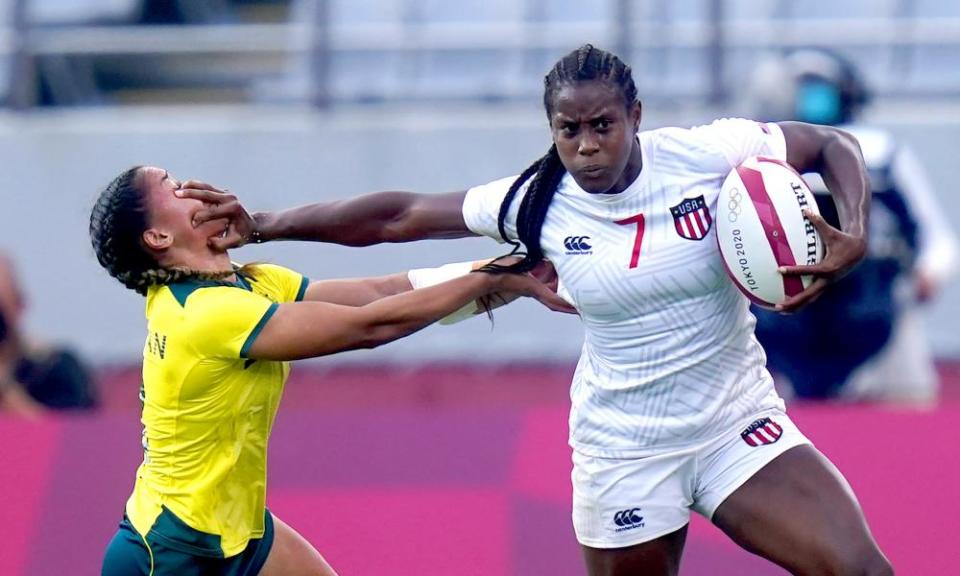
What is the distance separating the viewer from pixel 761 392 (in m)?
4.46

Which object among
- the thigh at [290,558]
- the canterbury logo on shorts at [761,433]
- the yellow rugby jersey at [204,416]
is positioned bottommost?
the thigh at [290,558]

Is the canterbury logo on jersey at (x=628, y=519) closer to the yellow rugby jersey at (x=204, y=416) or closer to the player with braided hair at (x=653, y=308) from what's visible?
the player with braided hair at (x=653, y=308)

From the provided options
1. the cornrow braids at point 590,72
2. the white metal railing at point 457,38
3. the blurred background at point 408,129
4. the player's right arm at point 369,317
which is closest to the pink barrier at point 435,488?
the blurred background at point 408,129

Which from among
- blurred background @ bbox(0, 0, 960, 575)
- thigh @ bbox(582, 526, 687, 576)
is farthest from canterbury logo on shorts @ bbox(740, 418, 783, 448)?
blurred background @ bbox(0, 0, 960, 575)

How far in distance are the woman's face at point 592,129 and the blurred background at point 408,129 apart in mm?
3347

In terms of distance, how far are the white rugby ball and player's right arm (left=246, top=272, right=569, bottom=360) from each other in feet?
1.61

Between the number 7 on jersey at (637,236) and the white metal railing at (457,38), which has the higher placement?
the number 7 on jersey at (637,236)

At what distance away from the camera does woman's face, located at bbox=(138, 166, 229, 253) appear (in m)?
4.07

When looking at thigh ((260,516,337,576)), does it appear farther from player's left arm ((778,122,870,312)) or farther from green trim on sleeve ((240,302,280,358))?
player's left arm ((778,122,870,312))

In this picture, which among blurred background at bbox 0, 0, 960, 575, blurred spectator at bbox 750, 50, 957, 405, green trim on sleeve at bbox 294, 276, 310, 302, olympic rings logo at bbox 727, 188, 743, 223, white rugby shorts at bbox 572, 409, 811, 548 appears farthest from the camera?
blurred background at bbox 0, 0, 960, 575

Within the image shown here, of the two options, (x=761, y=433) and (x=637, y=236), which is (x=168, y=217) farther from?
(x=761, y=433)

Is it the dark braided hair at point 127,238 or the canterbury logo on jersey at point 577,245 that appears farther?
the canterbury logo on jersey at point 577,245

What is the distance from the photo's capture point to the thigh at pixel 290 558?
14.0ft

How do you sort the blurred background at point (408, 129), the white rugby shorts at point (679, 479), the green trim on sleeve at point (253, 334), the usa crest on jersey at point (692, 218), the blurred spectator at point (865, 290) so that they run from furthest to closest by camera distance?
the blurred background at point (408, 129) → the blurred spectator at point (865, 290) → the white rugby shorts at point (679, 479) → the usa crest on jersey at point (692, 218) → the green trim on sleeve at point (253, 334)
